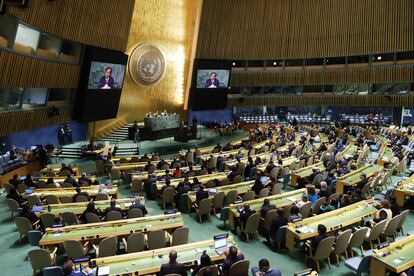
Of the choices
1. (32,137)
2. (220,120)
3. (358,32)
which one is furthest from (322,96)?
(32,137)

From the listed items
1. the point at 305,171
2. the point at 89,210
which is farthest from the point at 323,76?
the point at 89,210

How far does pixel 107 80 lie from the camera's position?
20188 millimetres

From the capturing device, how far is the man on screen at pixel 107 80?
19.8 metres

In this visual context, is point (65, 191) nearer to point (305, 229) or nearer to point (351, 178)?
point (305, 229)

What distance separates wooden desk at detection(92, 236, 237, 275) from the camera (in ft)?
20.3

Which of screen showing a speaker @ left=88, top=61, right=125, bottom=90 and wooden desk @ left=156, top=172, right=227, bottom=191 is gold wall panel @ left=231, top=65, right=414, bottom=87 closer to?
screen showing a speaker @ left=88, top=61, right=125, bottom=90

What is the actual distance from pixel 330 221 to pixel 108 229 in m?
5.49

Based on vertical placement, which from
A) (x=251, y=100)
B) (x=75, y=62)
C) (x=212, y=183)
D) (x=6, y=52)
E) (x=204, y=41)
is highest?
(x=204, y=41)

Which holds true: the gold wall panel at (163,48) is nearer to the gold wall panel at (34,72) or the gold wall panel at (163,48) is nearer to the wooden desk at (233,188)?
the gold wall panel at (34,72)

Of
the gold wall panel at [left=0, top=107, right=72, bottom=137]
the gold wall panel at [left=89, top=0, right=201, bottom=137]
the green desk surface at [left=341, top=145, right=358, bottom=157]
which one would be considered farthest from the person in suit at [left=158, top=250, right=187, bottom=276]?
the gold wall panel at [left=89, top=0, right=201, bottom=137]

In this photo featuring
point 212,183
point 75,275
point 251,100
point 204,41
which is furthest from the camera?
point 251,100

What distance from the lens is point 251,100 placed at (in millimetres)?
32781

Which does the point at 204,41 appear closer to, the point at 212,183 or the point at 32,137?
the point at 32,137

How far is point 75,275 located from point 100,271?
452 millimetres
